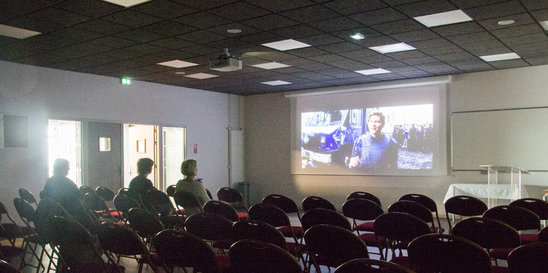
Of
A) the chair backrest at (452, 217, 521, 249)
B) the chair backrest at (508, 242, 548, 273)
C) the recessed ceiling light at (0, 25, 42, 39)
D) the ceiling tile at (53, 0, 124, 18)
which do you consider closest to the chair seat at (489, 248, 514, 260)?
the chair backrest at (452, 217, 521, 249)

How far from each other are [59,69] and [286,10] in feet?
17.1

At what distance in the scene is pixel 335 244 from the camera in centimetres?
307

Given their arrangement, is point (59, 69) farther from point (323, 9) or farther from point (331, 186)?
point (331, 186)

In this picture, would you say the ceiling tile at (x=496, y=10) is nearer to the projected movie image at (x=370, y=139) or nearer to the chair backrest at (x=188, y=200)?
the chair backrest at (x=188, y=200)

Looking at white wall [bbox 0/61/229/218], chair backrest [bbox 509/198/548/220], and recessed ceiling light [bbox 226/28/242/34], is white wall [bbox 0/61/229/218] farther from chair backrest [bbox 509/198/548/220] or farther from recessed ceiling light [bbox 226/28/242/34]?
chair backrest [bbox 509/198/548/220]

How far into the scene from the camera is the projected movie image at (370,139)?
9.62 meters

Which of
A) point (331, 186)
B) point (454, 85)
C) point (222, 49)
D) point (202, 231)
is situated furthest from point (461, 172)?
point (202, 231)

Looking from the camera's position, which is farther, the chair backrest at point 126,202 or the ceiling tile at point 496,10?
the chair backrest at point 126,202

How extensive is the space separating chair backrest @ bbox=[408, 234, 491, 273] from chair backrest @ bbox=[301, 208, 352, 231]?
101 centimetres

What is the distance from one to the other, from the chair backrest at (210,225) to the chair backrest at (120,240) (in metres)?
0.70

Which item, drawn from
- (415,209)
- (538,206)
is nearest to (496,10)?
(538,206)

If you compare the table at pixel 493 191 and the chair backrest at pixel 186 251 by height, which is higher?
the chair backrest at pixel 186 251

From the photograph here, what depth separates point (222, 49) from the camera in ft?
22.6

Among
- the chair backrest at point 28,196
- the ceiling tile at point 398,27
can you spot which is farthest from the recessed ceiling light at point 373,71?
the chair backrest at point 28,196
